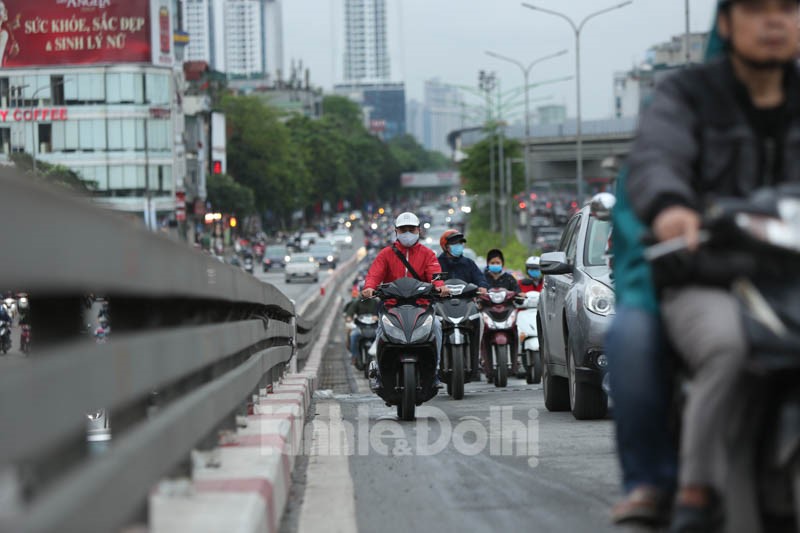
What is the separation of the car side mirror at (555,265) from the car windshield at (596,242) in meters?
0.36

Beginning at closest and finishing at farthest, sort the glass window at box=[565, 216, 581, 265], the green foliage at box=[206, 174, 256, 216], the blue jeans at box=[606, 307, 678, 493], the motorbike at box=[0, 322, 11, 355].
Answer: the blue jeans at box=[606, 307, 678, 493], the glass window at box=[565, 216, 581, 265], the motorbike at box=[0, 322, 11, 355], the green foliage at box=[206, 174, 256, 216]

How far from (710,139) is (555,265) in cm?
790

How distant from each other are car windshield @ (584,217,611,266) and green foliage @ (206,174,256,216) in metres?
128

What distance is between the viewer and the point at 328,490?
791 cm

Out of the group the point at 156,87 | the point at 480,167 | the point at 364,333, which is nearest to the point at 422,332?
the point at 364,333

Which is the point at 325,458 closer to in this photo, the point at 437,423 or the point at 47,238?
the point at 437,423

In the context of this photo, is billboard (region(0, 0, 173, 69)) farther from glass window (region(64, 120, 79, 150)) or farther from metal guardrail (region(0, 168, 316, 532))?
metal guardrail (region(0, 168, 316, 532))

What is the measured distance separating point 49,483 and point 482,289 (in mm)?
14390

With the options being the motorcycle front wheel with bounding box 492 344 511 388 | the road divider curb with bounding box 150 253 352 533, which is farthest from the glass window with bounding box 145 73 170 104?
the road divider curb with bounding box 150 253 352 533

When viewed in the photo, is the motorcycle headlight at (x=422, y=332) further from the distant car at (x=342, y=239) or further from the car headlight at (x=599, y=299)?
the distant car at (x=342, y=239)

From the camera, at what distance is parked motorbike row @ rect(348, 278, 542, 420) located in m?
13.6

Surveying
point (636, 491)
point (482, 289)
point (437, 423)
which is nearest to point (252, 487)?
point (636, 491)

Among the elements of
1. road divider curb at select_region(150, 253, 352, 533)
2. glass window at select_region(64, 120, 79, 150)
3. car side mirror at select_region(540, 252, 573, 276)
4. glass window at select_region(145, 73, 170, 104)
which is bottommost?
road divider curb at select_region(150, 253, 352, 533)

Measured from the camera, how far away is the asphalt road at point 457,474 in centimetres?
671
